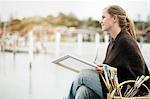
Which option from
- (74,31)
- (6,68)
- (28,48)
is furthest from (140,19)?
(6,68)

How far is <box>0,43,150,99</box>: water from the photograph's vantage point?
2.47 m

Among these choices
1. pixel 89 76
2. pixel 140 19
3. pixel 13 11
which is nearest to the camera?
pixel 89 76

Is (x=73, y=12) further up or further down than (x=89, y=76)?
further up

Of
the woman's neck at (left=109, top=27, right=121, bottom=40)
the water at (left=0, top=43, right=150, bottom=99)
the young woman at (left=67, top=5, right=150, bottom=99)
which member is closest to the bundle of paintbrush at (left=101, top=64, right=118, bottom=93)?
the young woman at (left=67, top=5, right=150, bottom=99)

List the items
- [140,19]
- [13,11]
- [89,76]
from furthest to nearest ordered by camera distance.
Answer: [140,19], [13,11], [89,76]

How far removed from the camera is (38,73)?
252 centimetres

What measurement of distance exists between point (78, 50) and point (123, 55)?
0.89 metres

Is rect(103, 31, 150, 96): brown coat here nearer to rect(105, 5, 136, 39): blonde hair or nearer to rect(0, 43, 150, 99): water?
rect(105, 5, 136, 39): blonde hair

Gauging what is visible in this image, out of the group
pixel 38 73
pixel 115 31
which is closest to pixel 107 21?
pixel 115 31

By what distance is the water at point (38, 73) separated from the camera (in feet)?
8.12

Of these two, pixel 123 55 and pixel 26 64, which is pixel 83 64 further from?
pixel 26 64

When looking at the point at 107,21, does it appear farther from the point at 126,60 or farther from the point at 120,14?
the point at 126,60

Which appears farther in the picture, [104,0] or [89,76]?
[104,0]

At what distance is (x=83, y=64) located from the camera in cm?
164
